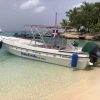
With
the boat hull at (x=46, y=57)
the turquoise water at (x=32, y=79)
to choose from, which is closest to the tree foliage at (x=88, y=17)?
the boat hull at (x=46, y=57)

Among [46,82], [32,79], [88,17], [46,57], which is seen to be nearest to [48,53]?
[46,57]

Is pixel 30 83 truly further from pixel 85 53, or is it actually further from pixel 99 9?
pixel 99 9

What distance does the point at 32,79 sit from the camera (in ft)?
46.3

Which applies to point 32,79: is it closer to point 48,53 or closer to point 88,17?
point 48,53

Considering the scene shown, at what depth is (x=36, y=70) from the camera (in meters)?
16.7

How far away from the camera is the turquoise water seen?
11.4 m

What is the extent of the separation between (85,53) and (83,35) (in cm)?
4023

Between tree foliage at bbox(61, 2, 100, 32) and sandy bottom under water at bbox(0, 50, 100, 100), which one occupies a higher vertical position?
tree foliage at bbox(61, 2, 100, 32)

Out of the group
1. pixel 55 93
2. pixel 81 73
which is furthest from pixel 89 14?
pixel 55 93

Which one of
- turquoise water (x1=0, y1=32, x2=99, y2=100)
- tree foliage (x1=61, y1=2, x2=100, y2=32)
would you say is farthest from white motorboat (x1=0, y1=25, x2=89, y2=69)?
tree foliage (x1=61, y1=2, x2=100, y2=32)

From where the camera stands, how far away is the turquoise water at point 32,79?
37.4ft

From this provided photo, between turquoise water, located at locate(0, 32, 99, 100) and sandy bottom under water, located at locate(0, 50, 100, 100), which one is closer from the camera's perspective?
sandy bottom under water, located at locate(0, 50, 100, 100)

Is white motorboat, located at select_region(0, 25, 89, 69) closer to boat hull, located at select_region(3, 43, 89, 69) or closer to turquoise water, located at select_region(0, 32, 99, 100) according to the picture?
boat hull, located at select_region(3, 43, 89, 69)

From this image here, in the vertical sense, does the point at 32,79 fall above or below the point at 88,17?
below
